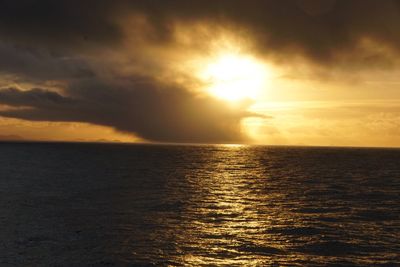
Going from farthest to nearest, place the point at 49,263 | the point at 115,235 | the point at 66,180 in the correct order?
1. the point at 66,180
2. the point at 115,235
3. the point at 49,263

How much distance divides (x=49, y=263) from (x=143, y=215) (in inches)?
711

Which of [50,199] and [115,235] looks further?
[50,199]

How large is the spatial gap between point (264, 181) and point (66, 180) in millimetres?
41706

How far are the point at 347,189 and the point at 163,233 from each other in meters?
47.8

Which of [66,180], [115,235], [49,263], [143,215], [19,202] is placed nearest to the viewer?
[49,263]

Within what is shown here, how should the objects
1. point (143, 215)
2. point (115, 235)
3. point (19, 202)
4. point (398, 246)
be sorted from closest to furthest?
point (398, 246) → point (115, 235) → point (143, 215) → point (19, 202)

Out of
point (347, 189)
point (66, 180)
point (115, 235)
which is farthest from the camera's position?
point (66, 180)

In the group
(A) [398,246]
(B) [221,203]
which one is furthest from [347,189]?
(A) [398,246]

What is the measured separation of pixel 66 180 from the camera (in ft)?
276

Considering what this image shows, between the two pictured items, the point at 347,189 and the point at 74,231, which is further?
the point at 347,189

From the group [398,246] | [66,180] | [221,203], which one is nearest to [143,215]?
[221,203]

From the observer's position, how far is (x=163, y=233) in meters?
37.9

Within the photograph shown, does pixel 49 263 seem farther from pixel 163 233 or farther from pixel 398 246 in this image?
pixel 398 246

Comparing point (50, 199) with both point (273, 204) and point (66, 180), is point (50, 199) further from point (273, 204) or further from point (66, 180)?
point (273, 204)
